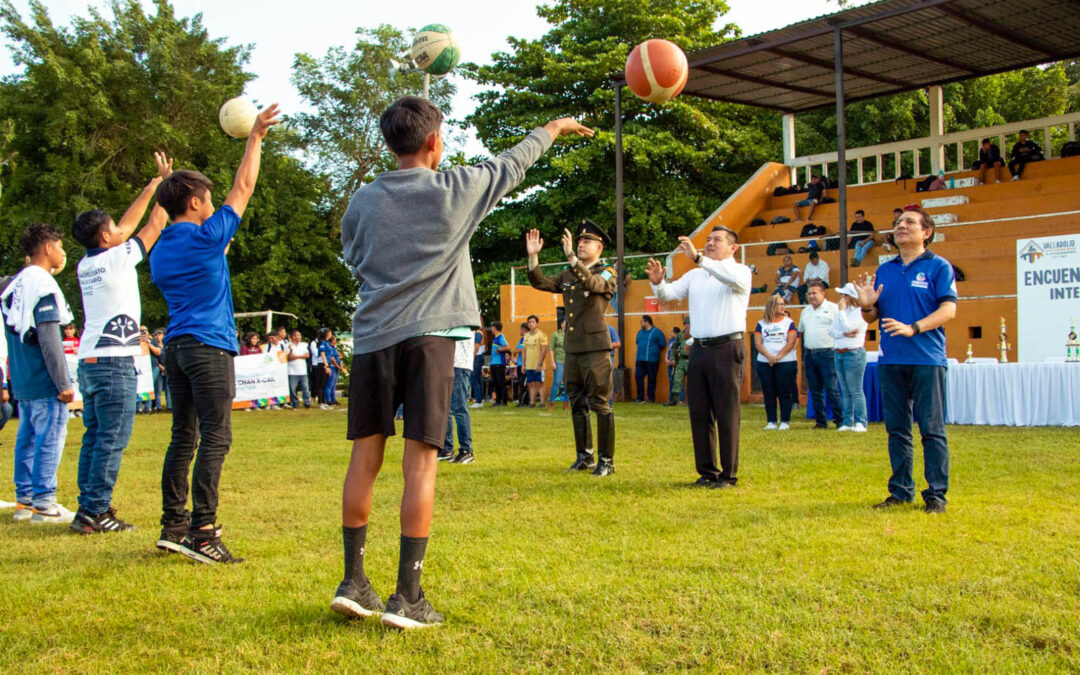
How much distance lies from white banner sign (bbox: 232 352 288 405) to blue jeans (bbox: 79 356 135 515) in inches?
589

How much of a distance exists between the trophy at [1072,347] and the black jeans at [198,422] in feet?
35.7

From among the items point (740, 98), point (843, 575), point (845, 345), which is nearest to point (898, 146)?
point (740, 98)

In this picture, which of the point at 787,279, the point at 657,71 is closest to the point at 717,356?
the point at 657,71

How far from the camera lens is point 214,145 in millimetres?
33906

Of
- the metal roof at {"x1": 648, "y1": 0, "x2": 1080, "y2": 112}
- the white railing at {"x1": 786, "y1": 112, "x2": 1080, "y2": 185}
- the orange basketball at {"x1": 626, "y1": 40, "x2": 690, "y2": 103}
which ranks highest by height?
the metal roof at {"x1": 648, "y1": 0, "x2": 1080, "y2": 112}

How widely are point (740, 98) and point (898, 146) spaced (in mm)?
5344

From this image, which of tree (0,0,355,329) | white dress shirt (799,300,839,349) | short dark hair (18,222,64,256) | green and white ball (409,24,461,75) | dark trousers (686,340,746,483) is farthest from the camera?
tree (0,0,355,329)

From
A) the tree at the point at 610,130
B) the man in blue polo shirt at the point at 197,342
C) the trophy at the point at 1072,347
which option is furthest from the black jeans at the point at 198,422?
the tree at the point at 610,130

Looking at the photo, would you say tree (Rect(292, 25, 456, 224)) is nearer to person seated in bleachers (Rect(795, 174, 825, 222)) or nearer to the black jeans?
person seated in bleachers (Rect(795, 174, 825, 222))

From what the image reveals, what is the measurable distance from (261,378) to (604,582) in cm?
1776

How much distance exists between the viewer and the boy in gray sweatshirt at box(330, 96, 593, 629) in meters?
3.52

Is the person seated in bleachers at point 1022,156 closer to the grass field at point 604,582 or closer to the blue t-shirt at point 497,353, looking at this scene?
the blue t-shirt at point 497,353

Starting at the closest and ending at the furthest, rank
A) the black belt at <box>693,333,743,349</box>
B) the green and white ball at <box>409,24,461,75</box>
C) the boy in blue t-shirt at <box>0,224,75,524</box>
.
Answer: the boy in blue t-shirt at <box>0,224,75,524</box>
the black belt at <box>693,333,743,349</box>
the green and white ball at <box>409,24,461,75</box>

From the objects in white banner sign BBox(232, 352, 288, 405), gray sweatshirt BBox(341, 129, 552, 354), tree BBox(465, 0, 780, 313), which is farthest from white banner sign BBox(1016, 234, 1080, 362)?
tree BBox(465, 0, 780, 313)
